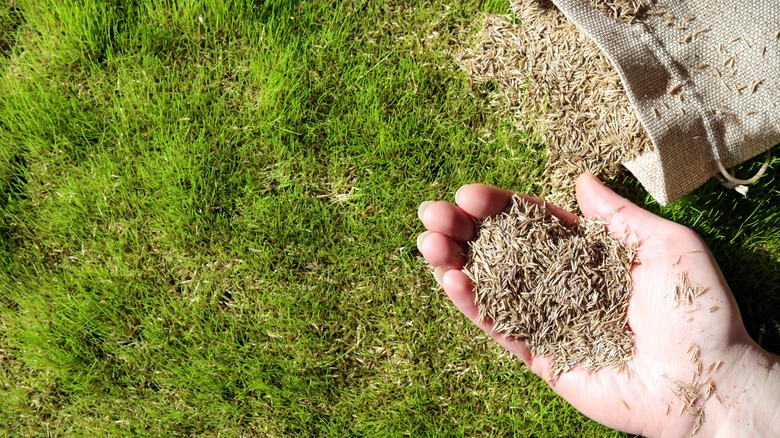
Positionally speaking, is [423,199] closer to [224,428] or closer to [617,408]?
[617,408]

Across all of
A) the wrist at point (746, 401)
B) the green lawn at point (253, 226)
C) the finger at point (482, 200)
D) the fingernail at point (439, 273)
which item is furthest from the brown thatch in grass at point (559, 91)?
the wrist at point (746, 401)

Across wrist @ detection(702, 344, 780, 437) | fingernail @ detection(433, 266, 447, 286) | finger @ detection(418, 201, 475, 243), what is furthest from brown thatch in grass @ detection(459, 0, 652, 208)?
wrist @ detection(702, 344, 780, 437)

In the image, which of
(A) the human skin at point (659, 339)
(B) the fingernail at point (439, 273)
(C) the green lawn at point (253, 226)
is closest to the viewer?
(A) the human skin at point (659, 339)

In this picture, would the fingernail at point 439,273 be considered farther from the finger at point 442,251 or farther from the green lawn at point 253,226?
the green lawn at point 253,226

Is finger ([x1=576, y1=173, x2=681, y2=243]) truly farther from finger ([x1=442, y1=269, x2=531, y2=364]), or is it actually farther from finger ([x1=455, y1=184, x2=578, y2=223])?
finger ([x1=442, y1=269, x2=531, y2=364])

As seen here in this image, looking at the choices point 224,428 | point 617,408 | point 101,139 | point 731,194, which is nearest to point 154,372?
point 224,428
